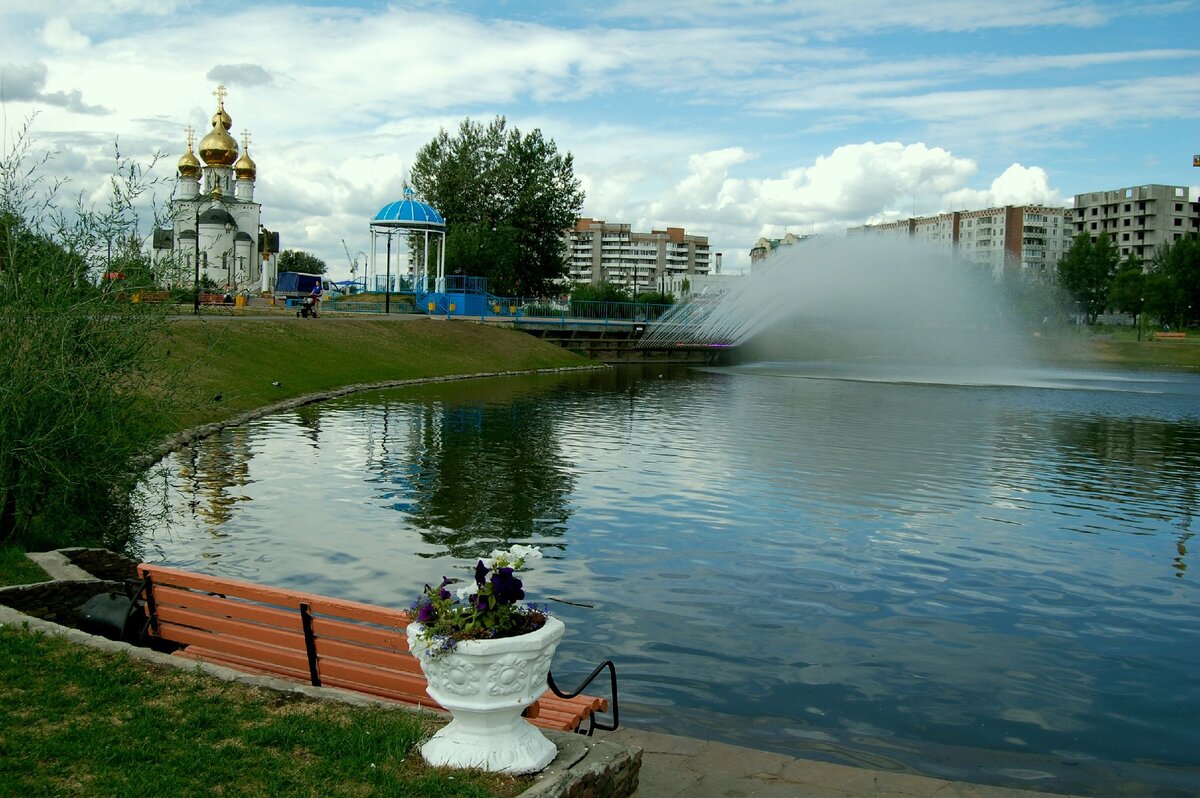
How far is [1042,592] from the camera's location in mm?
14328

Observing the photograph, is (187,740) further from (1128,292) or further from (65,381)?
(1128,292)

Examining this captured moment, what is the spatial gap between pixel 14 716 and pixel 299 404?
31650 millimetres

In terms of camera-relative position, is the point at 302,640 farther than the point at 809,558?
No

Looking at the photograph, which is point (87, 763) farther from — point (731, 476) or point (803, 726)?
point (731, 476)

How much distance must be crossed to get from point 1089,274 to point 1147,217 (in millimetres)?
53828

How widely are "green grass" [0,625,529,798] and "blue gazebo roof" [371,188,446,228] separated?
69259mm

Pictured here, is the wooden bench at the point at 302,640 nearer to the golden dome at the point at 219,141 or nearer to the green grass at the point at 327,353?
the green grass at the point at 327,353

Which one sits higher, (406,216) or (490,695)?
(406,216)

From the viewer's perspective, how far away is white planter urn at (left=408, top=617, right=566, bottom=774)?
6.34m

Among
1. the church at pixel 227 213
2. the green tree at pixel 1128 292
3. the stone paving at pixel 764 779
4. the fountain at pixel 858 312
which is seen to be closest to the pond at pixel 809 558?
the stone paving at pixel 764 779

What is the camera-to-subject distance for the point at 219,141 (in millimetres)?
100750

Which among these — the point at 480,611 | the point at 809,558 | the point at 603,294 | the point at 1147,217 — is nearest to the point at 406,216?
the point at 603,294

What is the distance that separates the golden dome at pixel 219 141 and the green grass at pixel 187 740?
101 meters

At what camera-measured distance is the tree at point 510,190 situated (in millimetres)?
105500
